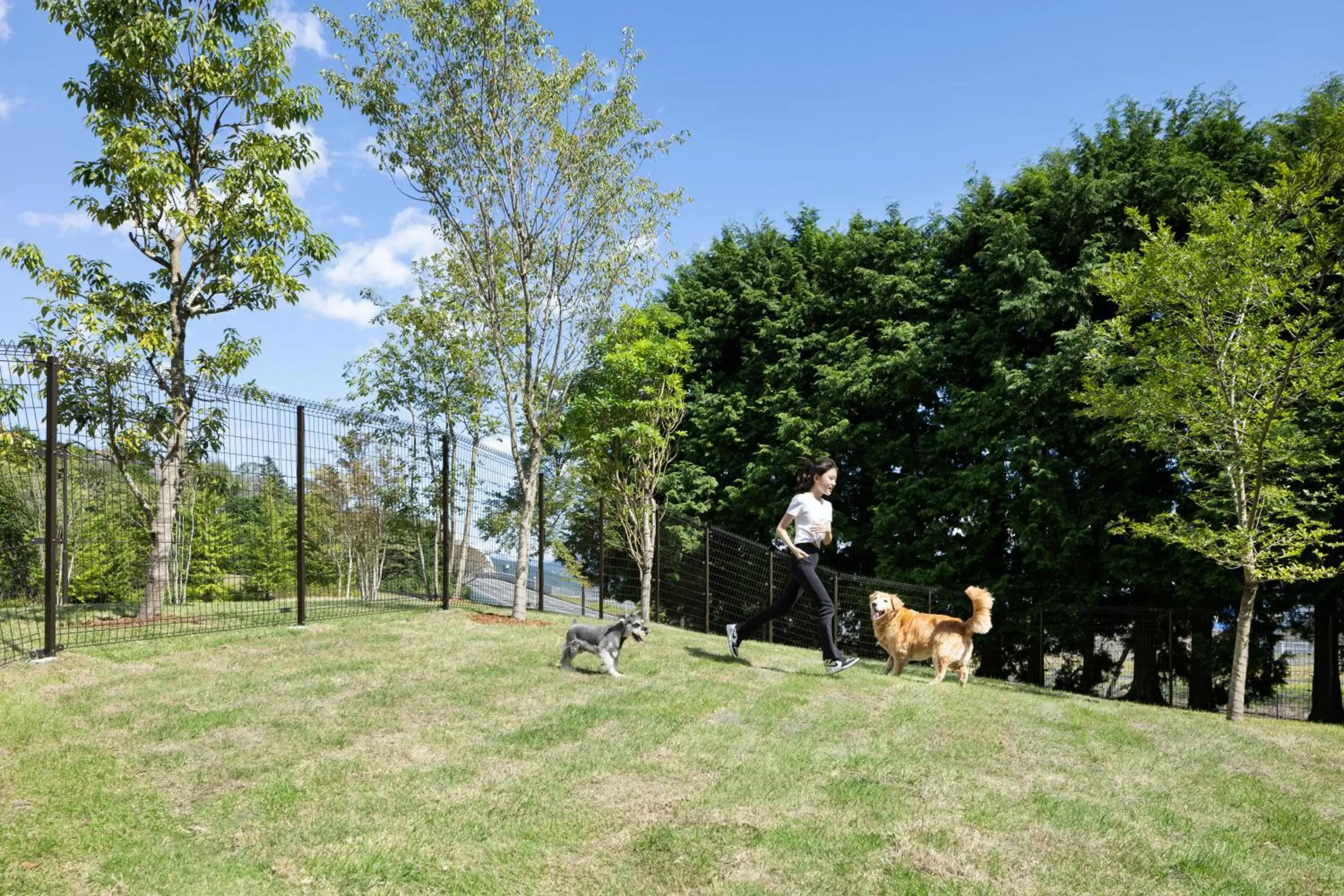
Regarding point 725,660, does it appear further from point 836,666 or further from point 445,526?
point 445,526

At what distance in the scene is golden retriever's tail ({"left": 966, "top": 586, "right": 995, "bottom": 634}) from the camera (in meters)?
7.92

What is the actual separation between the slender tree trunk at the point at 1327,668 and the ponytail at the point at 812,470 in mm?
10723

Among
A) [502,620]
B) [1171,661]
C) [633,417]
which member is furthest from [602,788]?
[1171,661]

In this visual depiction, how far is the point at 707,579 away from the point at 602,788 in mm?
8960

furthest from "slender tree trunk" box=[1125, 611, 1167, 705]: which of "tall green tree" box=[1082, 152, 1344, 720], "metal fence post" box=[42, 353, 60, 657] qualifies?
"metal fence post" box=[42, 353, 60, 657]

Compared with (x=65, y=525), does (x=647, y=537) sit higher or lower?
lower

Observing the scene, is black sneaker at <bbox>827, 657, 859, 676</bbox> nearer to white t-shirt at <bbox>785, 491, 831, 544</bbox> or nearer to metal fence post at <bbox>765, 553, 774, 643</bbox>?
white t-shirt at <bbox>785, 491, 831, 544</bbox>

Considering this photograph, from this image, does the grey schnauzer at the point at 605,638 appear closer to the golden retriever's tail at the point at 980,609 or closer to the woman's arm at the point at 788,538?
the woman's arm at the point at 788,538

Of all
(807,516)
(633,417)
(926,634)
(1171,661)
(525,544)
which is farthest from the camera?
(633,417)

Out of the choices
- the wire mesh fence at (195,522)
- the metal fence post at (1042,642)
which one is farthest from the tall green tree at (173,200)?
the metal fence post at (1042,642)

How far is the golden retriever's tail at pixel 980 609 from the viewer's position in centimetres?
792

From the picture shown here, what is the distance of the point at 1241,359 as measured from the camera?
8.90 metres

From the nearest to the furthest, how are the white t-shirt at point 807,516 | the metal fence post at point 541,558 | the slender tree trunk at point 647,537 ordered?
1. the white t-shirt at point 807,516
2. the metal fence post at point 541,558
3. the slender tree trunk at point 647,537

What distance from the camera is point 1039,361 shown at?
1489 centimetres
